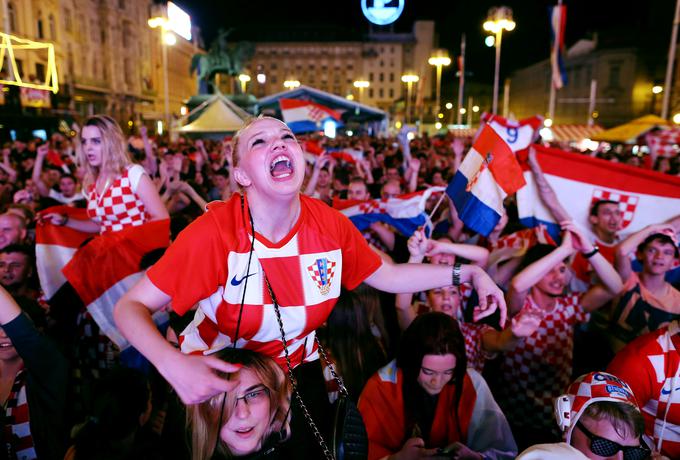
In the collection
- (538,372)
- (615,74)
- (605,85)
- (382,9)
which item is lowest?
(538,372)

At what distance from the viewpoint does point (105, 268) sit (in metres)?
3.79

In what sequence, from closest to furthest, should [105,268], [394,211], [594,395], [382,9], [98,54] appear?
[594,395] → [105,268] → [382,9] → [394,211] → [98,54]

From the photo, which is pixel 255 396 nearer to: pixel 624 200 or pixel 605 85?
pixel 624 200

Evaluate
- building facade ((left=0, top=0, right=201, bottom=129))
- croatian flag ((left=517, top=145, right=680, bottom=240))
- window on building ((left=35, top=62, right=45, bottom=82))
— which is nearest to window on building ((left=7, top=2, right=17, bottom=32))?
building facade ((left=0, top=0, right=201, bottom=129))

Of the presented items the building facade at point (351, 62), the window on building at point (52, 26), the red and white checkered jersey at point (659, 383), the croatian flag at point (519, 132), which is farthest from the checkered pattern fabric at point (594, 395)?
the building facade at point (351, 62)

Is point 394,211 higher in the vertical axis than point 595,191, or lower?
lower

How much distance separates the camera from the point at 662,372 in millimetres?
2518

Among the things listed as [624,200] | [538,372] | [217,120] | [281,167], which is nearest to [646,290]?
[624,200]

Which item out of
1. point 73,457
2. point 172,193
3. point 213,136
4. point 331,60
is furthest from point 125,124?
point 331,60

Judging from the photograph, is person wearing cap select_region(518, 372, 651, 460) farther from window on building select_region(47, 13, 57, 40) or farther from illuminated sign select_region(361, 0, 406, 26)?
window on building select_region(47, 13, 57, 40)

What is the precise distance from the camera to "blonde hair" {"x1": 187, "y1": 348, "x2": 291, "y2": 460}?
2033 millimetres

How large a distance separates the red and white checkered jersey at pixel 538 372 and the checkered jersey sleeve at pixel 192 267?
243 centimetres

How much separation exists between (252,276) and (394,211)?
3.09m

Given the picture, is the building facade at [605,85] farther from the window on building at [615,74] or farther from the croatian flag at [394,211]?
the croatian flag at [394,211]
